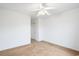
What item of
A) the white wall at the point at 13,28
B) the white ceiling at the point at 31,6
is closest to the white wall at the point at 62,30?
the white ceiling at the point at 31,6

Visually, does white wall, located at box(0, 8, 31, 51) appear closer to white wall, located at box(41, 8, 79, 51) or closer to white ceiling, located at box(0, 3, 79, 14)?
white ceiling, located at box(0, 3, 79, 14)

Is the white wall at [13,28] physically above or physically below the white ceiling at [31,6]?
below

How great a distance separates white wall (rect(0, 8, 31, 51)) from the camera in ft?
4.55

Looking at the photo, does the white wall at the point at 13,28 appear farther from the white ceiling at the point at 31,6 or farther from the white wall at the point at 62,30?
the white wall at the point at 62,30

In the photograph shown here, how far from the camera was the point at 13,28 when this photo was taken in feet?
4.60

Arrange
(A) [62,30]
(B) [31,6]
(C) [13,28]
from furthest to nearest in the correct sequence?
1. (A) [62,30]
2. (C) [13,28]
3. (B) [31,6]

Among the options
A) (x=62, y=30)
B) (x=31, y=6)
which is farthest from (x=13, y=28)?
(x=62, y=30)

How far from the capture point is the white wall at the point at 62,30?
4.82 ft

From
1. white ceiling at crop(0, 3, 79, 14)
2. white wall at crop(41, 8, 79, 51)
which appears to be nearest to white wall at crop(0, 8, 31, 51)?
white ceiling at crop(0, 3, 79, 14)

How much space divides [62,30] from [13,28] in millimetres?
970

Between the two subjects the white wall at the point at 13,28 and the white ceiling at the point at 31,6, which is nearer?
the white ceiling at the point at 31,6

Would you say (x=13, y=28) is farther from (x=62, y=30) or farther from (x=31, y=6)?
(x=62, y=30)

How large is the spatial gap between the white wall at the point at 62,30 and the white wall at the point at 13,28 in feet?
1.29

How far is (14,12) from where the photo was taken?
1370 mm
